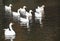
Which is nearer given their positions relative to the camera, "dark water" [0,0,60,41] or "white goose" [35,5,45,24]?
"dark water" [0,0,60,41]

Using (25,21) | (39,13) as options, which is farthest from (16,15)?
(39,13)

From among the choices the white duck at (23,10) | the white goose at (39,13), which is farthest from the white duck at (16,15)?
the white goose at (39,13)

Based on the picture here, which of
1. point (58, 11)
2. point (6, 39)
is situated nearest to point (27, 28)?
point (6, 39)

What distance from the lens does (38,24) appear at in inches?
49.0

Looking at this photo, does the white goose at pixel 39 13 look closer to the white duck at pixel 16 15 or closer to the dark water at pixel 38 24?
the dark water at pixel 38 24

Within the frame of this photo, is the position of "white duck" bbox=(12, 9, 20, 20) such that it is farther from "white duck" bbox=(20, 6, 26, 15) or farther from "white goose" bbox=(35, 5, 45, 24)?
"white goose" bbox=(35, 5, 45, 24)

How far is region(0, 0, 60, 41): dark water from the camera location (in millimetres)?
1118

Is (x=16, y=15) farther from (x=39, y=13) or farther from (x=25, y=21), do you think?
(x=39, y=13)

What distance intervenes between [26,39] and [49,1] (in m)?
0.38

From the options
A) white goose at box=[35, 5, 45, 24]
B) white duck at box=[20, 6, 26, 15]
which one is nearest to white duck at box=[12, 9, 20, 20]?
white duck at box=[20, 6, 26, 15]

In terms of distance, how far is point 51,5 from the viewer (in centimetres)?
139

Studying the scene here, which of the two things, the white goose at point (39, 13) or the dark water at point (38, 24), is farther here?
the white goose at point (39, 13)

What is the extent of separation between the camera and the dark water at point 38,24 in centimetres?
112

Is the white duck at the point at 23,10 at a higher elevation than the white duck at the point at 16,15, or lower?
higher
